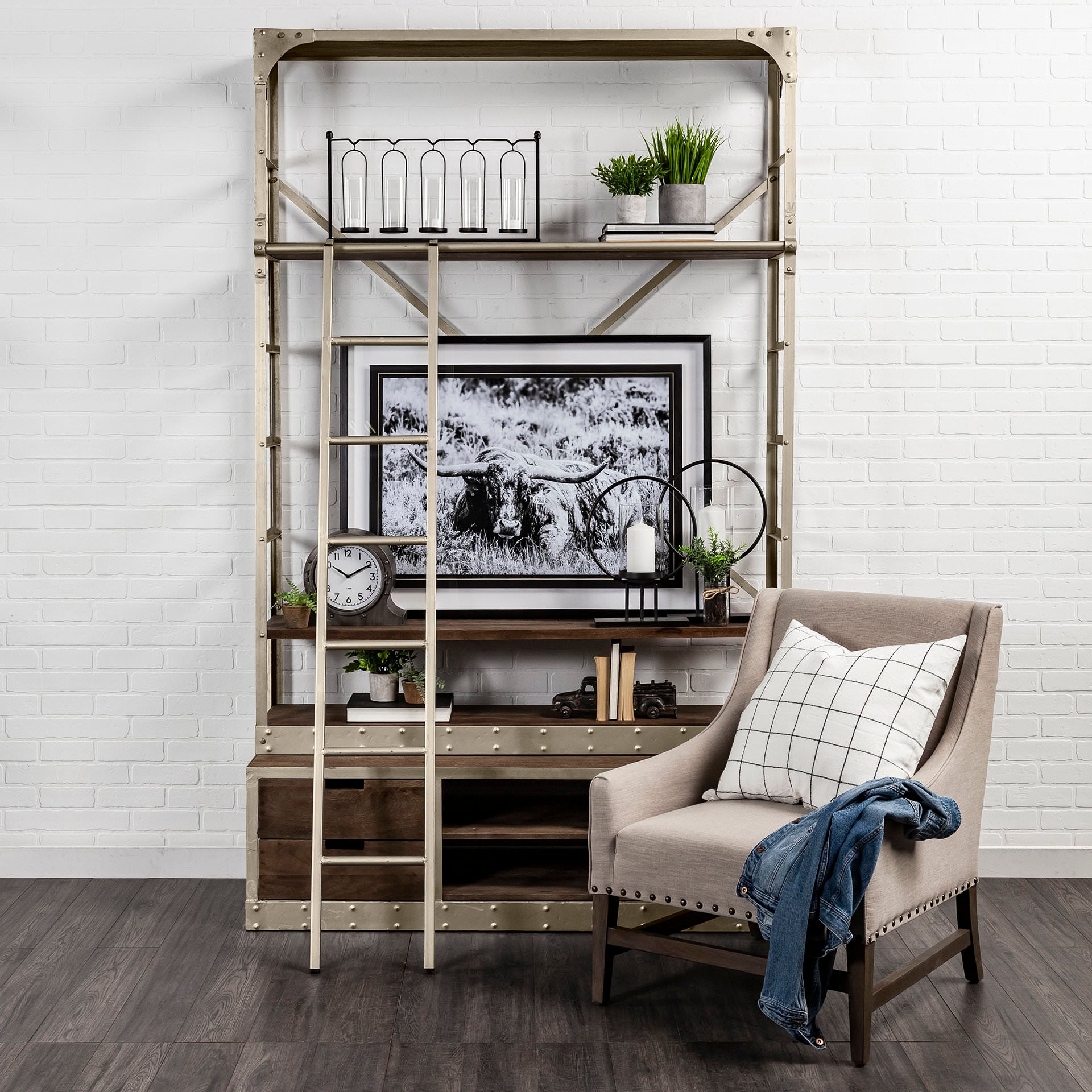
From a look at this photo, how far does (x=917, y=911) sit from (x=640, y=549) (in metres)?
1.21

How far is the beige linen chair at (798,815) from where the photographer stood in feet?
7.82

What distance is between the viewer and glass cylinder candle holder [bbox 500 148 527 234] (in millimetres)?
3293

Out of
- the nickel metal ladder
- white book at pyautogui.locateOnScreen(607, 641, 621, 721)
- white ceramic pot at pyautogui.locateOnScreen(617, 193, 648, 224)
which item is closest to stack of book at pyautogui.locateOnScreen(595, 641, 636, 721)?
white book at pyautogui.locateOnScreen(607, 641, 621, 721)

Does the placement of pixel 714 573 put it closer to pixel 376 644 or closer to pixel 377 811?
pixel 376 644

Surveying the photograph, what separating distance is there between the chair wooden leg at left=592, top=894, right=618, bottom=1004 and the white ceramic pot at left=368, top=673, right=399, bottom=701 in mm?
917

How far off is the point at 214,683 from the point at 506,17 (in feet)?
7.49

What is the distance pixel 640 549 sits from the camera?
3.18 meters

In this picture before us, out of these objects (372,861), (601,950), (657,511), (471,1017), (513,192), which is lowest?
(471,1017)

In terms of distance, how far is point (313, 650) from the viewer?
3592mm

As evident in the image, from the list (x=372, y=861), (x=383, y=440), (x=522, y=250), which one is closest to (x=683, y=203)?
(x=522, y=250)

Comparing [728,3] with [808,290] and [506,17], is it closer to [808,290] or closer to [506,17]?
[506,17]

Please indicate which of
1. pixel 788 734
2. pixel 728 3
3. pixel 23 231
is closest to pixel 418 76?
pixel 728 3

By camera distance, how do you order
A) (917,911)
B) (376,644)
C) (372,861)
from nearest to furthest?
(917,911) → (372,861) → (376,644)

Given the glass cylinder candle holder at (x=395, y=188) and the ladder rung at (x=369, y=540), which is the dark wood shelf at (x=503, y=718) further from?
the glass cylinder candle holder at (x=395, y=188)
